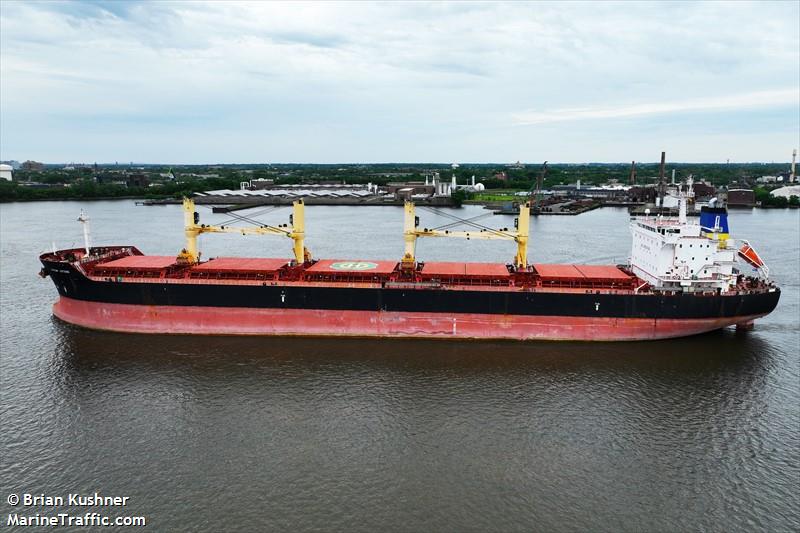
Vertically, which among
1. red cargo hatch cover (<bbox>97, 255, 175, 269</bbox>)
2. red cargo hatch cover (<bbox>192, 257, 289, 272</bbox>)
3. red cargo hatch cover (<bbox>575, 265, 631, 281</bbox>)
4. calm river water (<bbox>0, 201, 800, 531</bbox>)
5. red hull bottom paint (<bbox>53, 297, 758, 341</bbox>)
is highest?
red cargo hatch cover (<bbox>97, 255, 175, 269</bbox>)

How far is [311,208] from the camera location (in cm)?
7100

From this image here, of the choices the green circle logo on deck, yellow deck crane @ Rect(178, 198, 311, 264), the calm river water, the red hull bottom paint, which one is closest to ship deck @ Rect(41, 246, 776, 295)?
the green circle logo on deck

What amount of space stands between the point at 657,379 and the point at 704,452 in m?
3.58

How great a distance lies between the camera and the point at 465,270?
1848cm

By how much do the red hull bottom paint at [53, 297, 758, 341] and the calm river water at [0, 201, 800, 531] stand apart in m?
0.50

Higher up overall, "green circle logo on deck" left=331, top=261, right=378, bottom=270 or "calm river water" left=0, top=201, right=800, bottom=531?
"green circle logo on deck" left=331, top=261, right=378, bottom=270

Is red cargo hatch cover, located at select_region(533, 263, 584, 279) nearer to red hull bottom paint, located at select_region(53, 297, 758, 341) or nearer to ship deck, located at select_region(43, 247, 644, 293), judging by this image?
ship deck, located at select_region(43, 247, 644, 293)

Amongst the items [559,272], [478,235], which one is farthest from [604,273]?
[478,235]

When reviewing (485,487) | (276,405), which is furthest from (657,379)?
(276,405)

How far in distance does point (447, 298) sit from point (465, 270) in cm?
196

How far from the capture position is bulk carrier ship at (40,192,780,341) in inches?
660

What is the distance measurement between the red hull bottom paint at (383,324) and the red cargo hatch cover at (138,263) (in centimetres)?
152

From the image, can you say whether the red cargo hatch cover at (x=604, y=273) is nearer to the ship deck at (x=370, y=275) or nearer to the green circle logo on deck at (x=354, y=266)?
the ship deck at (x=370, y=275)

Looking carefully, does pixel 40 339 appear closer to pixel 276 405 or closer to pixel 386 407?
pixel 276 405
